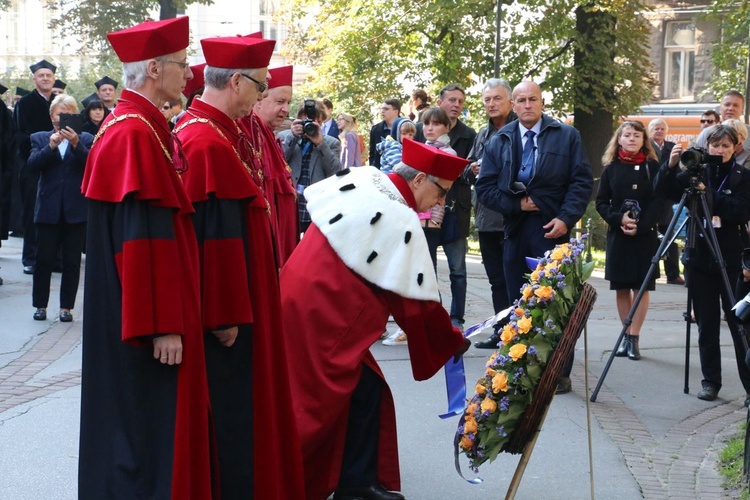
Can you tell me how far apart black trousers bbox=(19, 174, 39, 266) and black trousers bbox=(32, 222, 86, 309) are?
3019 millimetres

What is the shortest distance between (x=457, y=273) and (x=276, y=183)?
12.8ft

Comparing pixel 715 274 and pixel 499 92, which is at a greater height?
pixel 499 92

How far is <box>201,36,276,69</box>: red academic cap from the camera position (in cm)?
472

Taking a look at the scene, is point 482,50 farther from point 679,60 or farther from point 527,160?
point 679,60

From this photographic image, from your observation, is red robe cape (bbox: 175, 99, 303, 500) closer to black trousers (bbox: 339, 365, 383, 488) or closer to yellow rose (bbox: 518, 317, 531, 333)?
black trousers (bbox: 339, 365, 383, 488)

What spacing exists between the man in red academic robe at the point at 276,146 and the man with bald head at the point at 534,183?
2.03 meters

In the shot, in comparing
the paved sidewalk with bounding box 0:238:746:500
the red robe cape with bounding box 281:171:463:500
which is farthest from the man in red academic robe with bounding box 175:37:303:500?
the paved sidewalk with bounding box 0:238:746:500

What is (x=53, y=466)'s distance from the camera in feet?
20.1

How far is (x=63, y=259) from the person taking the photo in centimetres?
1059

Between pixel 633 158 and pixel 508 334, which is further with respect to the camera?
pixel 633 158

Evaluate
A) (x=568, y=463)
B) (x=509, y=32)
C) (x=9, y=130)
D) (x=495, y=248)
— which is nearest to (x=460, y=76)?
(x=509, y=32)

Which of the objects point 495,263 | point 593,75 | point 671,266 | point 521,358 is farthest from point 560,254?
point 593,75

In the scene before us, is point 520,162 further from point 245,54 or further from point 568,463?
point 245,54

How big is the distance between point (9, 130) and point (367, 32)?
10967 millimetres
